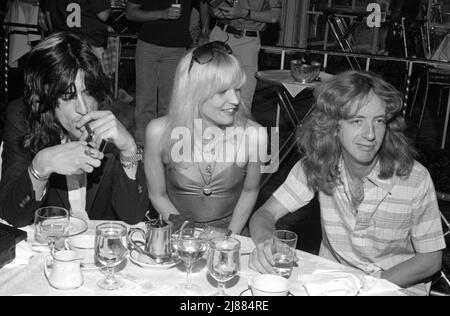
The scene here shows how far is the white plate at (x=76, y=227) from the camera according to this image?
6.36ft

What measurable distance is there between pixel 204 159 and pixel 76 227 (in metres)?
0.89

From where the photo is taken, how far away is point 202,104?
261 centimetres

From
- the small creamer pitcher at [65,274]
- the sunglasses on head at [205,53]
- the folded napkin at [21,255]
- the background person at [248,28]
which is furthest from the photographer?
the background person at [248,28]

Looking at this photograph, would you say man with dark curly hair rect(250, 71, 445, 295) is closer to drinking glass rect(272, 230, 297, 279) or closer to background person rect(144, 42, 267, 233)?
drinking glass rect(272, 230, 297, 279)

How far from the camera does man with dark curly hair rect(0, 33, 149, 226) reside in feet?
7.06

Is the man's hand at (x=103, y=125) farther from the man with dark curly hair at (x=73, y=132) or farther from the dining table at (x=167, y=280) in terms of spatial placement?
the dining table at (x=167, y=280)

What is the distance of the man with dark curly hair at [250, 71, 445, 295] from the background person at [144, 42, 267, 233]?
0.40 m

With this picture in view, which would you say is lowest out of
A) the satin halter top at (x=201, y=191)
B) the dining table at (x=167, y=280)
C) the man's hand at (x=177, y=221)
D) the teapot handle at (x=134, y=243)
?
the satin halter top at (x=201, y=191)

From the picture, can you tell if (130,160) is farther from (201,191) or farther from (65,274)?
(65,274)

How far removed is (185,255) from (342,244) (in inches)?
32.8

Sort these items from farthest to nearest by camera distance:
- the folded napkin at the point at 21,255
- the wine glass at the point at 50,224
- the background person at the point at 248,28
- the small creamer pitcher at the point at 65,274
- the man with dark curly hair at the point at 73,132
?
the background person at the point at 248,28
the man with dark curly hair at the point at 73,132
the wine glass at the point at 50,224
the folded napkin at the point at 21,255
the small creamer pitcher at the point at 65,274

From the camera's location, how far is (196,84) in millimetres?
2588

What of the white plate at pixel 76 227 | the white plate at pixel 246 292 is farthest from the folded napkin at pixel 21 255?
the white plate at pixel 246 292

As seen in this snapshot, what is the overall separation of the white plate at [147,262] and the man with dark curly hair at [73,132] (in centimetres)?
39
